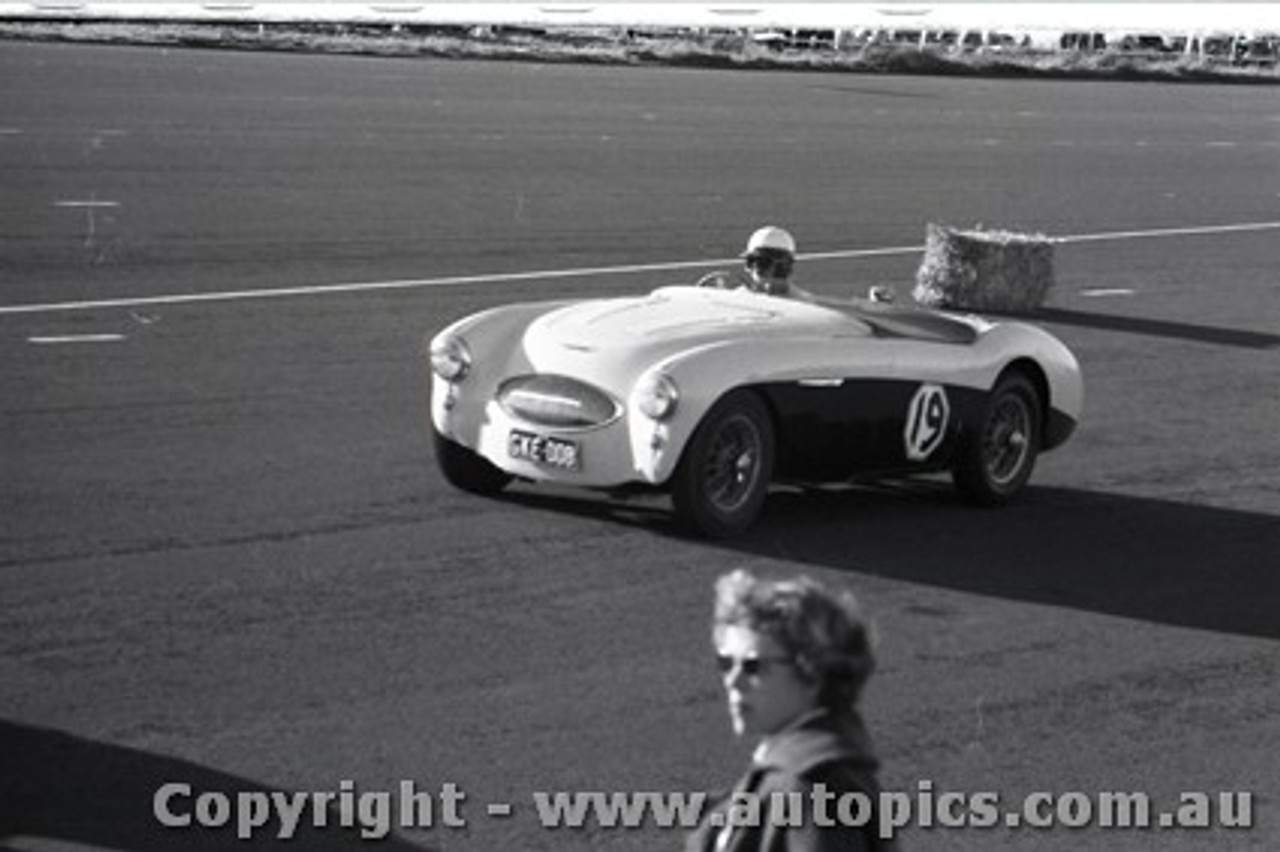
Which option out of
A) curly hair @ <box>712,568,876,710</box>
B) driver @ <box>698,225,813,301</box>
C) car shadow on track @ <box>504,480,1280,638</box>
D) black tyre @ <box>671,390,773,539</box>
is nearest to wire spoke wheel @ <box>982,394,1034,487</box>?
car shadow on track @ <box>504,480,1280,638</box>

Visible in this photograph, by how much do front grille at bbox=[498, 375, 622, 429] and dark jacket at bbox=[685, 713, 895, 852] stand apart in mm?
6308

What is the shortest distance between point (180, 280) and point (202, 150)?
9.41 m

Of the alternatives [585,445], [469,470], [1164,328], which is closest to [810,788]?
[585,445]

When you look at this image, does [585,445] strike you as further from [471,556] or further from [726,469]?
[471,556]

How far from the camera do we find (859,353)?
11023mm

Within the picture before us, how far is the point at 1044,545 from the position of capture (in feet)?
36.4

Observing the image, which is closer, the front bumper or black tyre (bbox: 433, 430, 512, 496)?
the front bumper

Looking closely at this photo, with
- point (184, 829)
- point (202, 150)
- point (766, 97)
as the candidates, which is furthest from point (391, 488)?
point (766, 97)

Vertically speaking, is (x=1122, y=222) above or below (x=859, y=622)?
below

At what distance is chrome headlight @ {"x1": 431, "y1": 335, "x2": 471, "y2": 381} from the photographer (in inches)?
428

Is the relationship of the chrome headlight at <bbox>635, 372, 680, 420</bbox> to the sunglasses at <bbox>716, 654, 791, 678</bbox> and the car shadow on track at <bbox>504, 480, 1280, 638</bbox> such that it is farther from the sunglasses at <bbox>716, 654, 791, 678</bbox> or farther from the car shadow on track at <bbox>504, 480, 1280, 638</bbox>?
the sunglasses at <bbox>716, 654, 791, 678</bbox>

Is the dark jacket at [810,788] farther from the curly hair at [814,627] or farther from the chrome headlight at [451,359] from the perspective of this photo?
the chrome headlight at [451,359]

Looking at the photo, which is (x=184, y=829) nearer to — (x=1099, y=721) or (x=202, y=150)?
(x=1099, y=721)

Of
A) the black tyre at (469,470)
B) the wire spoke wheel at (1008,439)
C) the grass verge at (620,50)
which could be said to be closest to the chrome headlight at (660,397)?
the black tyre at (469,470)
